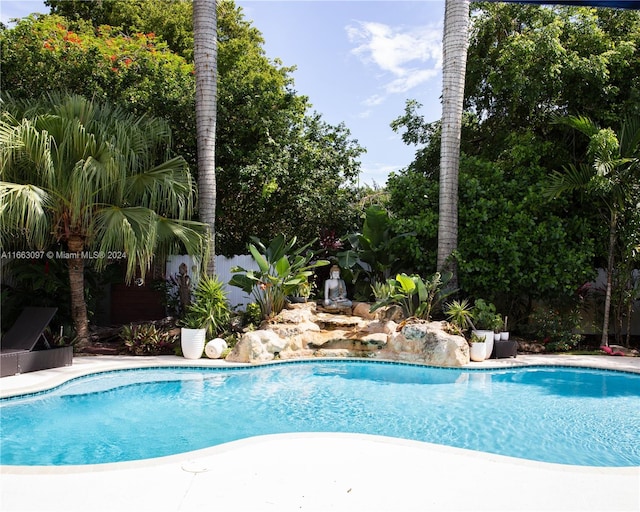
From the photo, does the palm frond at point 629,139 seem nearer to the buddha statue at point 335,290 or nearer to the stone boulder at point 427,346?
the stone boulder at point 427,346

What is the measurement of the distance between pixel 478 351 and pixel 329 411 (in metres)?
4.42

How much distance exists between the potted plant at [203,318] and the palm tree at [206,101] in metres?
0.83

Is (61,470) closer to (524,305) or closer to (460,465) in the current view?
(460,465)

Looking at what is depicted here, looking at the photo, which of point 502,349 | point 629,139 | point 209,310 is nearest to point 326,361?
point 209,310

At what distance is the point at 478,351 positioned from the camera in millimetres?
10164

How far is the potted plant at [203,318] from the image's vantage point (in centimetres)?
995

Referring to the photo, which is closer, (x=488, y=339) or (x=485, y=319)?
(x=488, y=339)

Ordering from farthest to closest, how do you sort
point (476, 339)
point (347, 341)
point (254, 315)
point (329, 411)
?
point (254, 315)
point (347, 341)
point (476, 339)
point (329, 411)

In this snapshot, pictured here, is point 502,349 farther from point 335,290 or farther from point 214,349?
point 214,349

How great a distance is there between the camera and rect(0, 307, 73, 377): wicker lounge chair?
25.9ft

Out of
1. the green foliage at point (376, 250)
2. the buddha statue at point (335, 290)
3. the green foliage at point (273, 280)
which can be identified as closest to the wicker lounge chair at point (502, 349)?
the green foliage at point (376, 250)

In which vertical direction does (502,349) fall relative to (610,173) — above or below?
below

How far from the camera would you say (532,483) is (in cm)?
404

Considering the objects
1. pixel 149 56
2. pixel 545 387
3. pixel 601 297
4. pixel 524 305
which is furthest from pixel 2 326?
pixel 601 297
